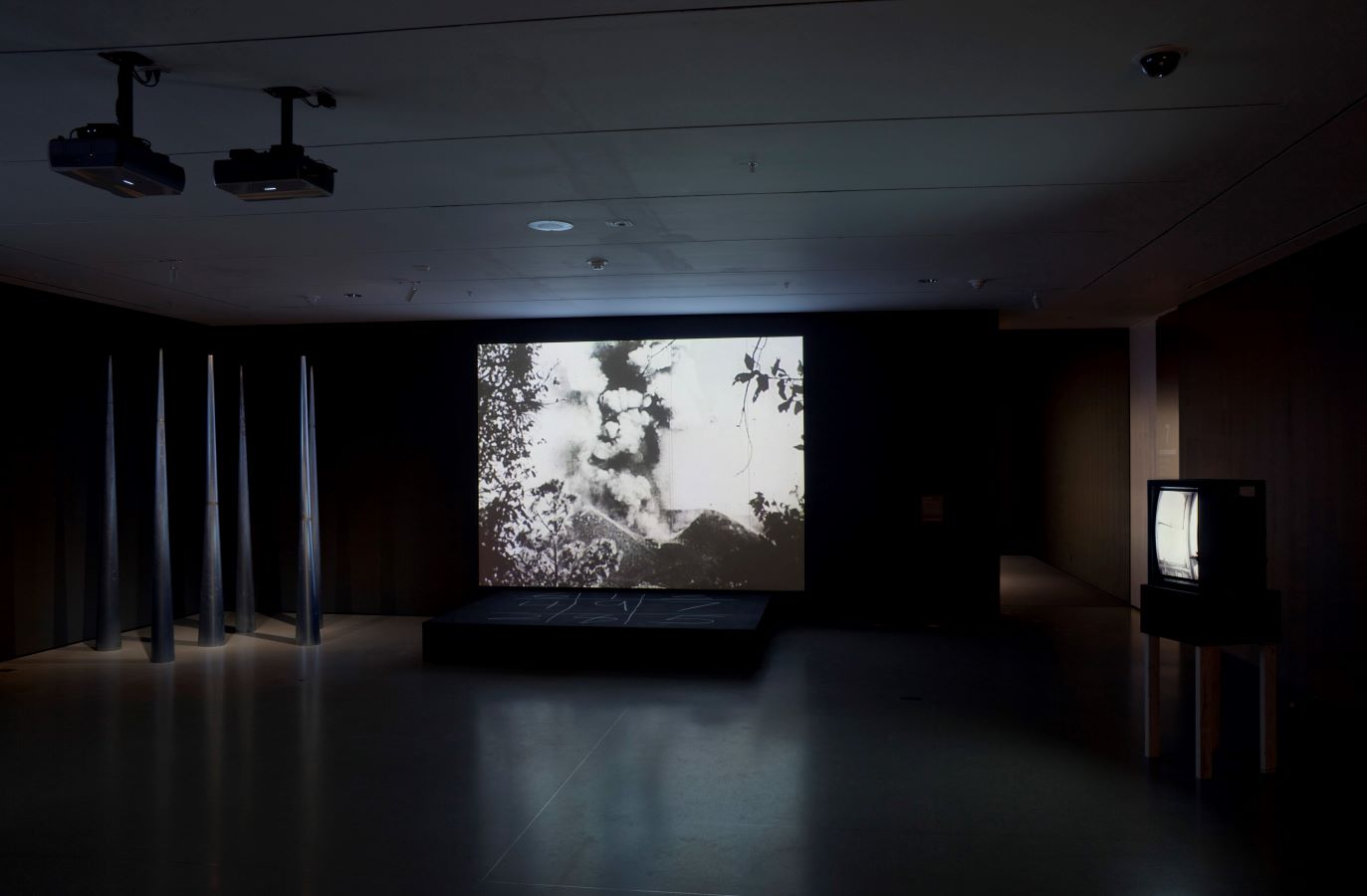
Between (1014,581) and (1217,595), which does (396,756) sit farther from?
(1014,581)

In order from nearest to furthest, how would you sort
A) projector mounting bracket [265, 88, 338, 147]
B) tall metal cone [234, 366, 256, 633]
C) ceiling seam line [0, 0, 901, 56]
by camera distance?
ceiling seam line [0, 0, 901, 56]
projector mounting bracket [265, 88, 338, 147]
tall metal cone [234, 366, 256, 633]

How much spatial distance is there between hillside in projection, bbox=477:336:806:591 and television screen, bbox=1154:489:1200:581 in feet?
13.5

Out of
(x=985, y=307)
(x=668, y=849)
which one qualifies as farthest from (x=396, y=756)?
(x=985, y=307)

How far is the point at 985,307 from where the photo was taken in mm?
8133

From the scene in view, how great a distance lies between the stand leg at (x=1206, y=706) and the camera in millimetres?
4266

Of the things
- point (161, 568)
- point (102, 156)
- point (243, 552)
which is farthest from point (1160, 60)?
point (243, 552)

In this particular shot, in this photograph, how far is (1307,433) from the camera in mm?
5703

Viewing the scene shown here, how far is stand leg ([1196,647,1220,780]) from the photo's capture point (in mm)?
4266

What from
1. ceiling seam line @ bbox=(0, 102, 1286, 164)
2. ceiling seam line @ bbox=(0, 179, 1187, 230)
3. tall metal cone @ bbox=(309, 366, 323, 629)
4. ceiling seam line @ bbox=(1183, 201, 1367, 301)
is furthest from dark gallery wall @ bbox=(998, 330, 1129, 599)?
tall metal cone @ bbox=(309, 366, 323, 629)

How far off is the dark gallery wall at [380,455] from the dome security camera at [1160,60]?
543cm

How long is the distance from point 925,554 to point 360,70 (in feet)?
21.8

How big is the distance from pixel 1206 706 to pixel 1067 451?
7.19 metres

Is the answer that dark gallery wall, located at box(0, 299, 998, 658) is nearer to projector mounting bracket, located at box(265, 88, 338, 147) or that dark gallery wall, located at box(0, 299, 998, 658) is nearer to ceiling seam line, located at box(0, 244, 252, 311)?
ceiling seam line, located at box(0, 244, 252, 311)

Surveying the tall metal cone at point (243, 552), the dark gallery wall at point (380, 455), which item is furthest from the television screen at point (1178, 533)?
the tall metal cone at point (243, 552)
